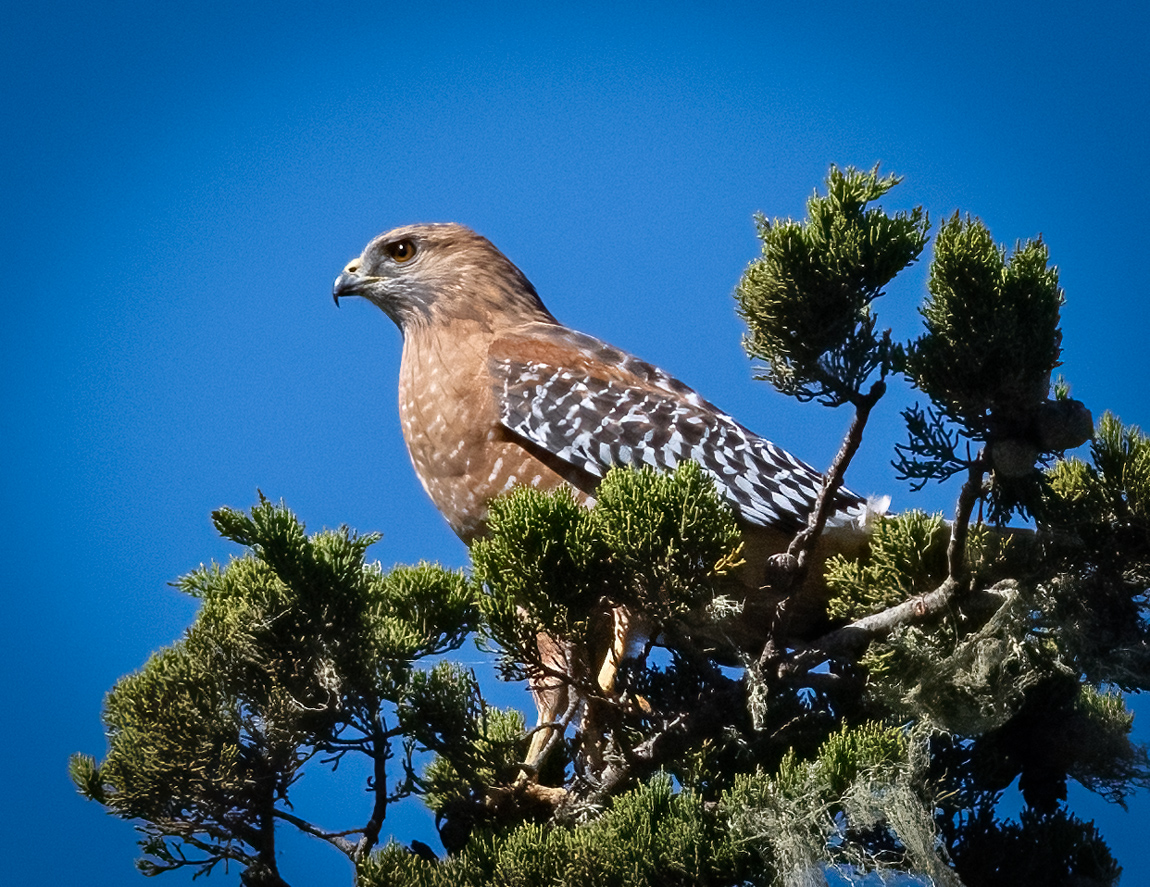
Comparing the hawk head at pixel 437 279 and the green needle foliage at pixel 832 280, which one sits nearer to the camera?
the green needle foliage at pixel 832 280

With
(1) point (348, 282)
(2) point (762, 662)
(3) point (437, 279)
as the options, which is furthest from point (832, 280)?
(1) point (348, 282)

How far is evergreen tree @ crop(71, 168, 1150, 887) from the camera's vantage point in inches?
79.4

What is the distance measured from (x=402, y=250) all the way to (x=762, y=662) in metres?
2.46

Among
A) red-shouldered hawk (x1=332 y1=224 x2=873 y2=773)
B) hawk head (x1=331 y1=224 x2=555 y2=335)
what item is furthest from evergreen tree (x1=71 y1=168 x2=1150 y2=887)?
hawk head (x1=331 y1=224 x2=555 y2=335)

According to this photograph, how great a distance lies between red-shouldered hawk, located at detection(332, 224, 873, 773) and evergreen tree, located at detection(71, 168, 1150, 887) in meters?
0.41

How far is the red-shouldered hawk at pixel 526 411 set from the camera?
3.05 m

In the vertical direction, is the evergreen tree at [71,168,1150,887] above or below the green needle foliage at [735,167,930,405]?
below

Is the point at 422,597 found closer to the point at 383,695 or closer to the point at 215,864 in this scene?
the point at 383,695

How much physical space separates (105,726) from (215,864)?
39 cm

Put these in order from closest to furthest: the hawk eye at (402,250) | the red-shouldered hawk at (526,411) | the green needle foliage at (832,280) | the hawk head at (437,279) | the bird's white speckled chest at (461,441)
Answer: the green needle foliage at (832,280)
the red-shouldered hawk at (526,411)
the bird's white speckled chest at (461,441)
the hawk head at (437,279)
the hawk eye at (402,250)

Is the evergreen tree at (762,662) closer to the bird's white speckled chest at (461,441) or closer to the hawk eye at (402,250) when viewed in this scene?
the bird's white speckled chest at (461,441)

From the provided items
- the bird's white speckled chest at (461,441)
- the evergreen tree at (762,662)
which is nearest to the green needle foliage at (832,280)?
the evergreen tree at (762,662)

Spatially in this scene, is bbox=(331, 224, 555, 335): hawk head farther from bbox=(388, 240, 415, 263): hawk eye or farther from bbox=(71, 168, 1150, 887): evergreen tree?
bbox=(71, 168, 1150, 887): evergreen tree

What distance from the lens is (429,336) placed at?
3926 mm
